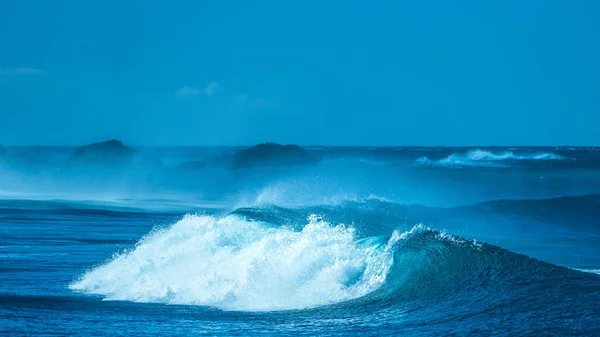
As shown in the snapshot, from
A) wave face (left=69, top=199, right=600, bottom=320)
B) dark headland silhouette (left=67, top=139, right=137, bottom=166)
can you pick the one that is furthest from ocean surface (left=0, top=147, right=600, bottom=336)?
dark headland silhouette (left=67, top=139, right=137, bottom=166)

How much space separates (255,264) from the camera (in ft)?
40.4

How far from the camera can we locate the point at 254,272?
1209 centimetres

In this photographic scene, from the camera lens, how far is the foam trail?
11.5 metres

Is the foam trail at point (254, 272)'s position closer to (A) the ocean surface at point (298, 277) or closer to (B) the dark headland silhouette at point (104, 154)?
(A) the ocean surface at point (298, 277)

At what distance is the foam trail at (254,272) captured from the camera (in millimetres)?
11500

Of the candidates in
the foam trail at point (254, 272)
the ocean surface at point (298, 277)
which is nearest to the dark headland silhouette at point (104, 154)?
the ocean surface at point (298, 277)

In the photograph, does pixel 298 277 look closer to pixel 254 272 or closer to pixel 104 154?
pixel 254 272

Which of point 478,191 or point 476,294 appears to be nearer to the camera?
point 476,294

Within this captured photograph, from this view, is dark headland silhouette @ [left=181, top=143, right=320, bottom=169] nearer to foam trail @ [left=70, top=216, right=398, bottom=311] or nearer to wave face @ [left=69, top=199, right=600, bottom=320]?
foam trail @ [left=70, top=216, right=398, bottom=311]

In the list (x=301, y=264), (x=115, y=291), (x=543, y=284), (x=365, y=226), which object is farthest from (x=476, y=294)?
(x=365, y=226)

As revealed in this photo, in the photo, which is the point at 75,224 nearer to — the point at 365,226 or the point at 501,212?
the point at 365,226

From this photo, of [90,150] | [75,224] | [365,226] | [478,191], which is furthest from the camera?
[90,150]

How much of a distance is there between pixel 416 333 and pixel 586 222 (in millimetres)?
15935

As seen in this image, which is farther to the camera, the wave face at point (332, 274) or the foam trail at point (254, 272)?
the foam trail at point (254, 272)
